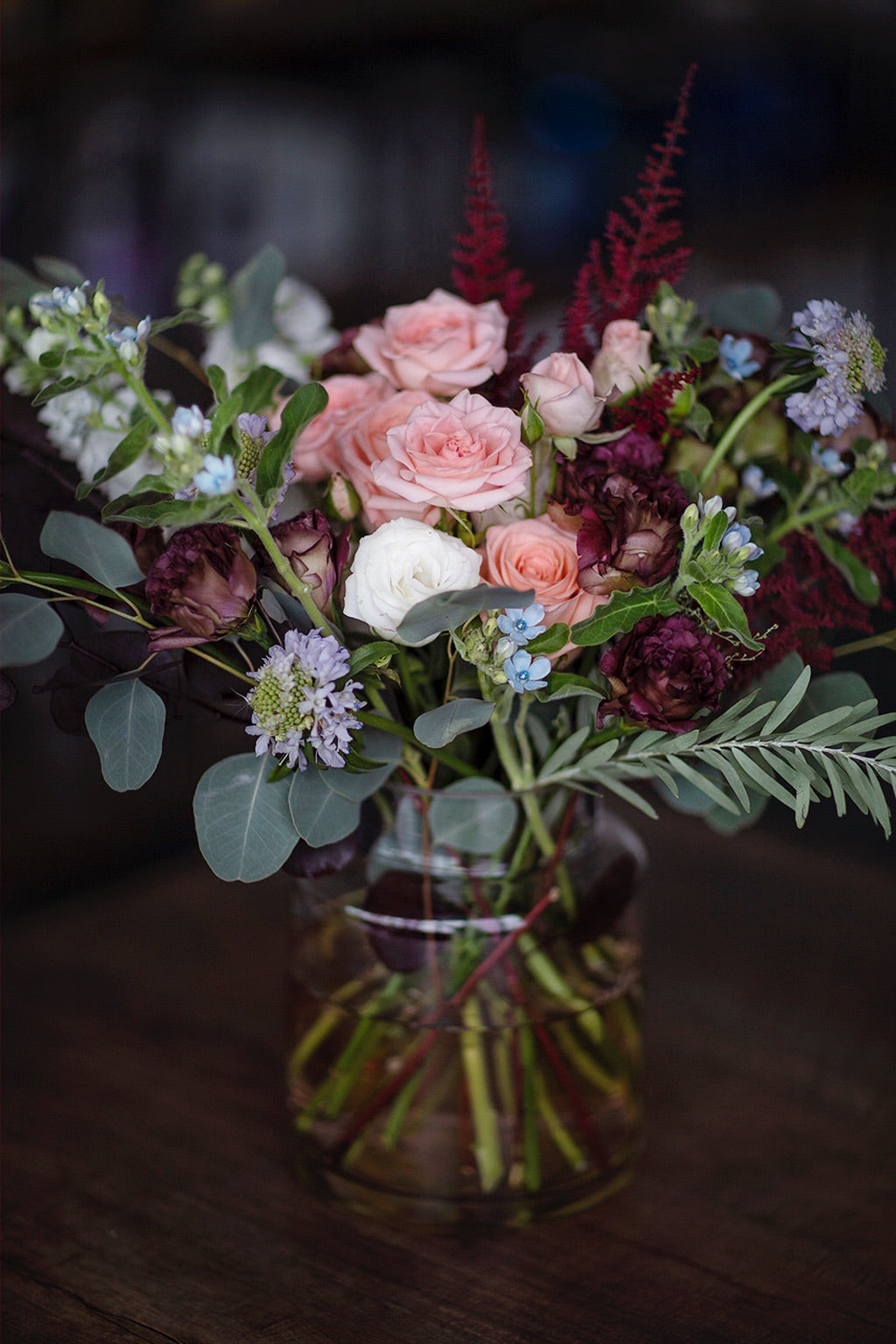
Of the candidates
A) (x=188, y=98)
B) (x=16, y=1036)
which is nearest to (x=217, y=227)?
(x=188, y=98)

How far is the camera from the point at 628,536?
0.44 meters

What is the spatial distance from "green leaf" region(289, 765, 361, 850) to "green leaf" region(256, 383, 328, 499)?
0.12m

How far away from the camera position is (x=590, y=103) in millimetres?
1899

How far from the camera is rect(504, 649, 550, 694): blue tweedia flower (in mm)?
421

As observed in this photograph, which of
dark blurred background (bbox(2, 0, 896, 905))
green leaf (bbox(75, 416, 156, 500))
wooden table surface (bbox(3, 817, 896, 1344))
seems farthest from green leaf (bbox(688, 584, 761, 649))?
dark blurred background (bbox(2, 0, 896, 905))

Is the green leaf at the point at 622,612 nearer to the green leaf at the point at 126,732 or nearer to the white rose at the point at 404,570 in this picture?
the white rose at the point at 404,570

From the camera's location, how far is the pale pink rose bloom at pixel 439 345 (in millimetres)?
498

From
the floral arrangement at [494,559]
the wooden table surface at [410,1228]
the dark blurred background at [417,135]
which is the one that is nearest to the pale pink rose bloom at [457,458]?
the floral arrangement at [494,559]

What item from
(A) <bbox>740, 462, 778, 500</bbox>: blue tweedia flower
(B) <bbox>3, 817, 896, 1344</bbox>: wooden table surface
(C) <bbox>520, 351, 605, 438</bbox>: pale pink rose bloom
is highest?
(C) <bbox>520, 351, 605, 438</bbox>: pale pink rose bloom

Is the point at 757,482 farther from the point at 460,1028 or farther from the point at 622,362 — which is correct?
the point at 460,1028

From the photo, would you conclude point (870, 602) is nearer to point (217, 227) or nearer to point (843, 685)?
point (843, 685)

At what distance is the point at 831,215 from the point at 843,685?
124 cm

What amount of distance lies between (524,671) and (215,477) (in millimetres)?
130

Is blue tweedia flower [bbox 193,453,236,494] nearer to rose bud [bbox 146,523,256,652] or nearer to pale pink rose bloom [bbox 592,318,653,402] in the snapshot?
rose bud [bbox 146,523,256,652]
